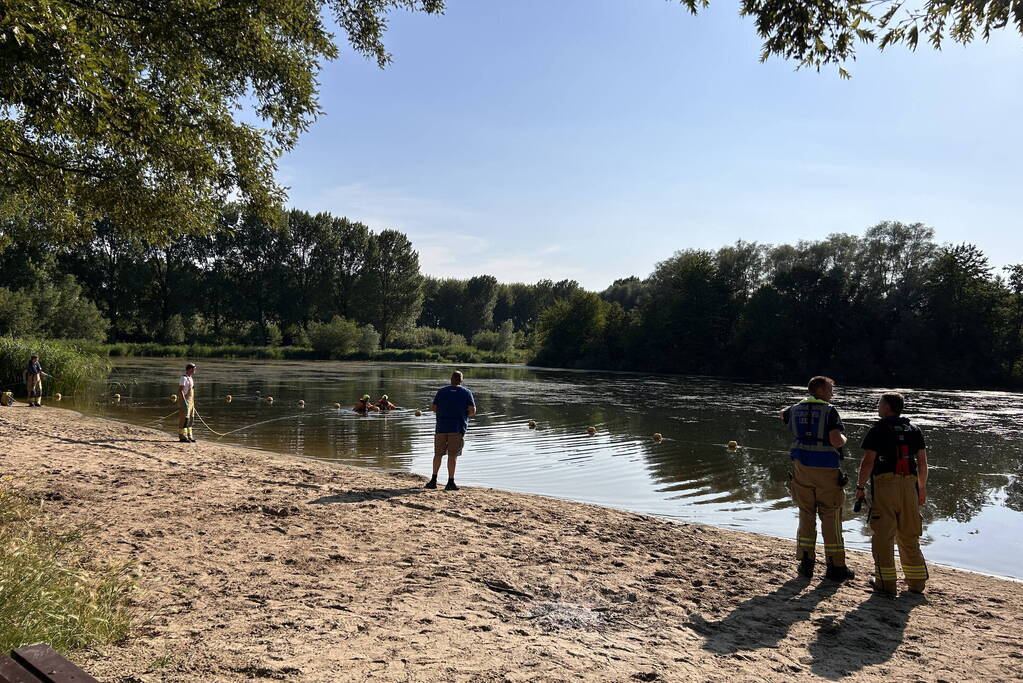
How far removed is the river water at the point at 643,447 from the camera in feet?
35.3

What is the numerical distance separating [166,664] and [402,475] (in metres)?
8.34

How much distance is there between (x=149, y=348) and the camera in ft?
213

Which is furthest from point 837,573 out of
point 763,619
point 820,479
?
point 763,619

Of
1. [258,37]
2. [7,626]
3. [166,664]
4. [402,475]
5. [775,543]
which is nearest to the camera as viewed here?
[7,626]

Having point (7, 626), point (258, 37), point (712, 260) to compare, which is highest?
point (712, 260)

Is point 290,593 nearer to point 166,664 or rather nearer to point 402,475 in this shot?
point 166,664

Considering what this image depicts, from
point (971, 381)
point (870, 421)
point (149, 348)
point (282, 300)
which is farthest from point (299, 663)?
point (282, 300)

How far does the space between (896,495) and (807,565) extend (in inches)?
45.1

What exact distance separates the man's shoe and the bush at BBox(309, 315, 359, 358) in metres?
72.8

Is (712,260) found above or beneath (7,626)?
above

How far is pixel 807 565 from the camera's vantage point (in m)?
7.05

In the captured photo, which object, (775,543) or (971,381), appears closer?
(775,543)

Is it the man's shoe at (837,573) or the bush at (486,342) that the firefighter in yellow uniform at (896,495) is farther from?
the bush at (486,342)

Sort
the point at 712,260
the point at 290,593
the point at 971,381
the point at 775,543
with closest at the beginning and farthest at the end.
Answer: the point at 290,593
the point at 775,543
the point at 971,381
the point at 712,260
